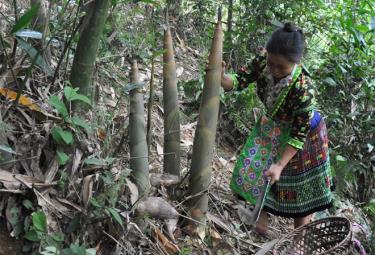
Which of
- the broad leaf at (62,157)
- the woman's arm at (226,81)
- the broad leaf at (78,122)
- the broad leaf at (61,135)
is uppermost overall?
the woman's arm at (226,81)

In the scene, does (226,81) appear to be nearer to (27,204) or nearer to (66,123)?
(66,123)

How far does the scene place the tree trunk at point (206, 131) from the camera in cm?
244

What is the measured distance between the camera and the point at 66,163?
7.00 ft

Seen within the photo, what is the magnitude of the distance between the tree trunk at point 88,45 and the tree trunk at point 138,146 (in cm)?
26

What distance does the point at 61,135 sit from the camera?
2025 millimetres

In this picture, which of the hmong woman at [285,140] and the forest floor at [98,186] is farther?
the hmong woman at [285,140]

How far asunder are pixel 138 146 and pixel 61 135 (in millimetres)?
385

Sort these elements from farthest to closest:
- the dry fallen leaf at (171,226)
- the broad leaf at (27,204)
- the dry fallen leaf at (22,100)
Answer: the dry fallen leaf at (171,226) → the dry fallen leaf at (22,100) → the broad leaf at (27,204)

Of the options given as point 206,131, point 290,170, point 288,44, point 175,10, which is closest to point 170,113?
point 206,131

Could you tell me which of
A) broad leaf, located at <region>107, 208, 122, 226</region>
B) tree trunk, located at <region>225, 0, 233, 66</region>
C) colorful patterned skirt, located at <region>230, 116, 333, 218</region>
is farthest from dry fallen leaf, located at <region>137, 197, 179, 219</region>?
tree trunk, located at <region>225, 0, 233, 66</region>

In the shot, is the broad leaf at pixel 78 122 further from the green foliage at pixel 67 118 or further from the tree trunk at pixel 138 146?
the tree trunk at pixel 138 146

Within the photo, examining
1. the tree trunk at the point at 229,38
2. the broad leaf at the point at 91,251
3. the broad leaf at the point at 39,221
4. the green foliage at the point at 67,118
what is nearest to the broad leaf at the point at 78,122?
the green foliage at the point at 67,118

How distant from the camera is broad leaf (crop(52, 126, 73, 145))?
2.02m

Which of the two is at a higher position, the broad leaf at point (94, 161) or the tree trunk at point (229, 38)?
the tree trunk at point (229, 38)
